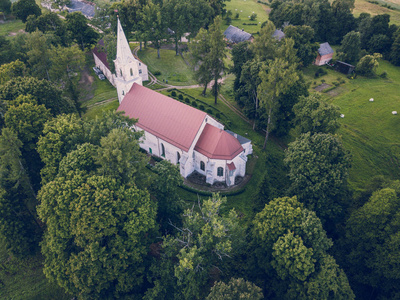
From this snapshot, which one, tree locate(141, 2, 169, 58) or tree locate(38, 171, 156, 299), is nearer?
tree locate(38, 171, 156, 299)

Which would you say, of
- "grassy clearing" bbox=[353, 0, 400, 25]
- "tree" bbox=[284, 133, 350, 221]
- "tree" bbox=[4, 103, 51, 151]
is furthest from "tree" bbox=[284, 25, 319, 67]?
"tree" bbox=[4, 103, 51, 151]

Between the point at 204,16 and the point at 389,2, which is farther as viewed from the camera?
the point at 389,2

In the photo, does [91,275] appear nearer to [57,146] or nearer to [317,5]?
[57,146]

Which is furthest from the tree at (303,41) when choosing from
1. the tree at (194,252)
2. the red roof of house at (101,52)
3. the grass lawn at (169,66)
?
the tree at (194,252)

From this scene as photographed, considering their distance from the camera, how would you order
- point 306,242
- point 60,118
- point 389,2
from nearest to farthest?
1. point 306,242
2. point 60,118
3. point 389,2

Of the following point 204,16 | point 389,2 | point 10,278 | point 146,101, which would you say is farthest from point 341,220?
point 389,2

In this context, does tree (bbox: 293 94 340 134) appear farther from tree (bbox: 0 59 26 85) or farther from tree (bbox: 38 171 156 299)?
tree (bbox: 0 59 26 85)
